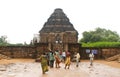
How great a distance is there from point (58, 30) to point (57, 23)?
2.19 m

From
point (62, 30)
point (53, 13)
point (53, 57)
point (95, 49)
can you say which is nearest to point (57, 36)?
point (62, 30)

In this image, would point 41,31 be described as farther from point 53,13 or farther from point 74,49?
point 74,49

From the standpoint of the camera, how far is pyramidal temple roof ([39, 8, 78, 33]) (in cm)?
5847

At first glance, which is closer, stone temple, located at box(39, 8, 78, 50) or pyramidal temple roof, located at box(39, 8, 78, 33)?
stone temple, located at box(39, 8, 78, 50)

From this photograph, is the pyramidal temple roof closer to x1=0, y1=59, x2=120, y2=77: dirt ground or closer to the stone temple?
the stone temple

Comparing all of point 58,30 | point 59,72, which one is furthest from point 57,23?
point 59,72

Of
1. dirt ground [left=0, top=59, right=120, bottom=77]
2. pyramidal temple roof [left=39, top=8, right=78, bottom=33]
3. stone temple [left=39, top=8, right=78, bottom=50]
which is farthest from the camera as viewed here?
pyramidal temple roof [left=39, top=8, right=78, bottom=33]

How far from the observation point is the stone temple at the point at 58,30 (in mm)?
55781

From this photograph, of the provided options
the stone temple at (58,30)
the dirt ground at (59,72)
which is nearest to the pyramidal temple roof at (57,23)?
the stone temple at (58,30)

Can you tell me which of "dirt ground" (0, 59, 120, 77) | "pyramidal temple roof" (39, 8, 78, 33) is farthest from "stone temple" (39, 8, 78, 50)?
"dirt ground" (0, 59, 120, 77)

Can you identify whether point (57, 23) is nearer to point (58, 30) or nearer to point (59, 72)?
point (58, 30)

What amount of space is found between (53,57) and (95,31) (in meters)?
79.4

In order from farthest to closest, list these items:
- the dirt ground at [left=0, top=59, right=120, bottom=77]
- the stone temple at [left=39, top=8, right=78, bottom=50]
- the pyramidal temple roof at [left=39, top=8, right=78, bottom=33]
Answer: the pyramidal temple roof at [left=39, top=8, right=78, bottom=33] → the stone temple at [left=39, top=8, right=78, bottom=50] → the dirt ground at [left=0, top=59, right=120, bottom=77]

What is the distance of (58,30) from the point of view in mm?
58000
